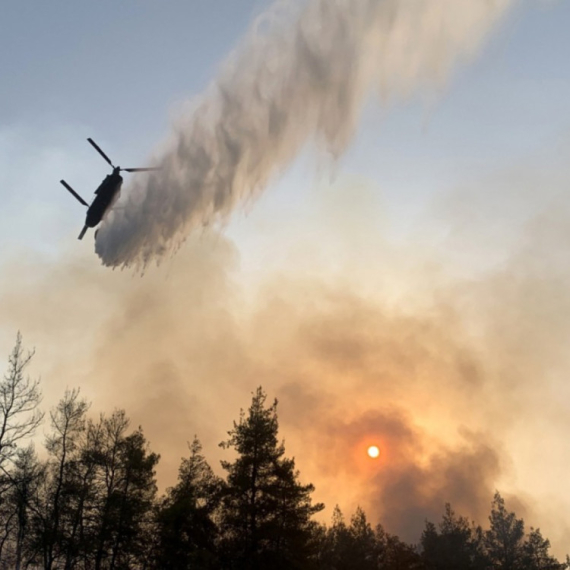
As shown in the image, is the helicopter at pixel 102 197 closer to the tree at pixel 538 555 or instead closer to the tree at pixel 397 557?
the tree at pixel 397 557

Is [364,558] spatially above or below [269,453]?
below

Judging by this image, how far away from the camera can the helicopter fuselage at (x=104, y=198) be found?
51.0 m

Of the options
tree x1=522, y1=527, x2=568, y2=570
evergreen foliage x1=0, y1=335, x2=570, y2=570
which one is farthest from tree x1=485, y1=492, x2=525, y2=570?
evergreen foliage x1=0, y1=335, x2=570, y2=570

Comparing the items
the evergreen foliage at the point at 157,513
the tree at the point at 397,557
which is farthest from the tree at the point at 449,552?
the evergreen foliage at the point at 157,513

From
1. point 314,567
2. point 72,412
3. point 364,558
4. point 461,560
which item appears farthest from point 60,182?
point 461,560

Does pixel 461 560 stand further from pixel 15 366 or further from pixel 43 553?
pixel 15 366

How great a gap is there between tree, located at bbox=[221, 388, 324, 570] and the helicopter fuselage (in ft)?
73.7

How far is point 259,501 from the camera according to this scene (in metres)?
39.5

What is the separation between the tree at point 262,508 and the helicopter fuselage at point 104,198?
22.5 meters

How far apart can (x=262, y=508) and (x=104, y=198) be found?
3004cm

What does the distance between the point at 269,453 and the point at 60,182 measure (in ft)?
103

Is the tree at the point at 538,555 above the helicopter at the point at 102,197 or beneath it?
beneath

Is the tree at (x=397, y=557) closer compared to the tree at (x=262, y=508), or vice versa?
the tree at (x=262, y=508)

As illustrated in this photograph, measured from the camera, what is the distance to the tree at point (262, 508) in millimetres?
37906
